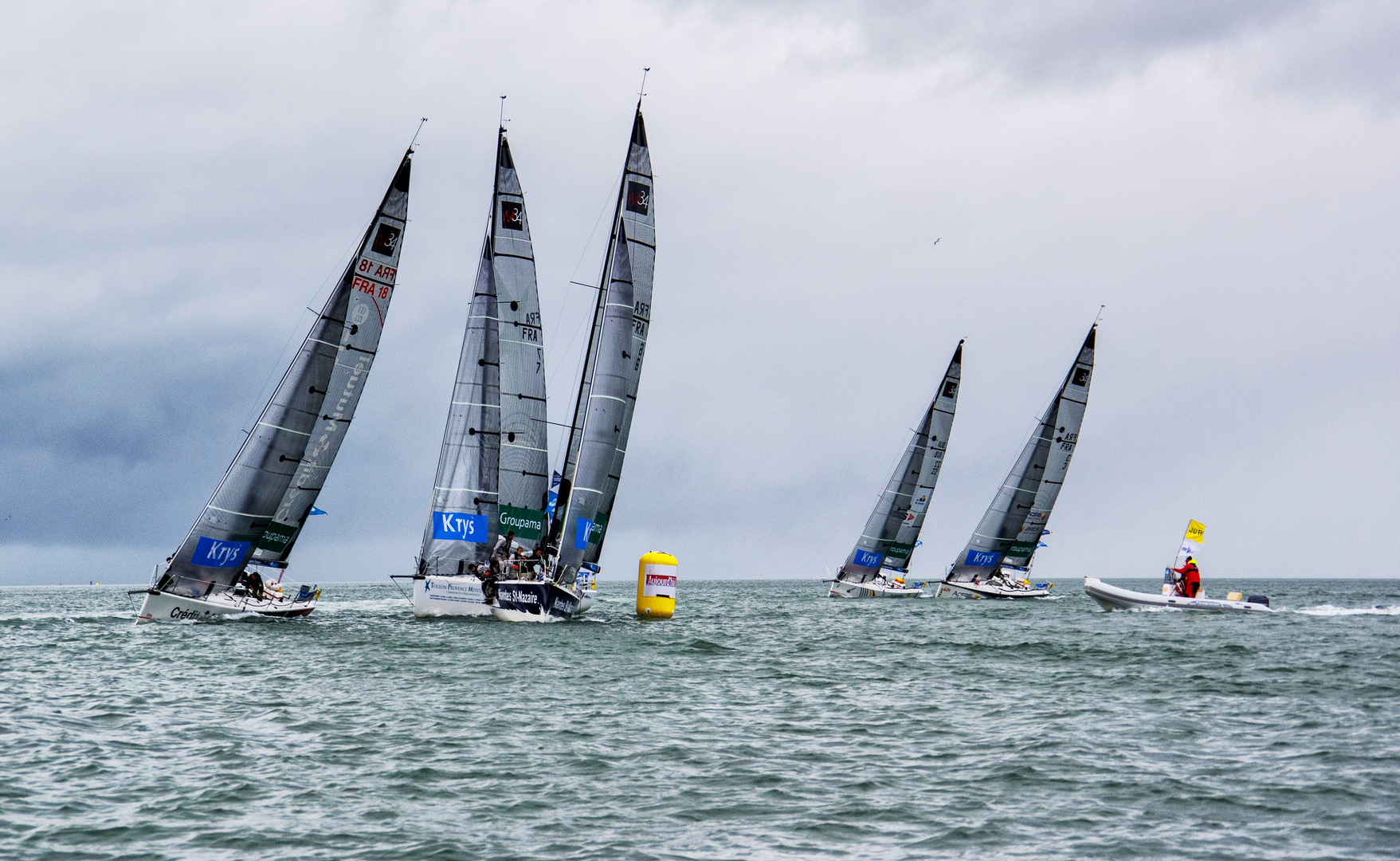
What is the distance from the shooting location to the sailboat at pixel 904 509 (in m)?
65.5

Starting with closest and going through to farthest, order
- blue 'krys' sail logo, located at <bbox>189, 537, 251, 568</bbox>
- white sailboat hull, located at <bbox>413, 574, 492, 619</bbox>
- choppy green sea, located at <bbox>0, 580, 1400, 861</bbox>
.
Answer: choppy green sea, located at <bbox>0, 580, 1400, 861</bbox> < blue 'krys' sail logo, located at <bbox>189, 537, 251, 568</bbox> < white sailboat hull, located at <bbox>413, 574, 492, 619</bbox>

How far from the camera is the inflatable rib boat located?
40.6 m

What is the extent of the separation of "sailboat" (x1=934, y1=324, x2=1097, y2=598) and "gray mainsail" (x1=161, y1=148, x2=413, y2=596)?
1483 inches

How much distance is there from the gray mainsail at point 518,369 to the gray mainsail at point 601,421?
3.42 feet

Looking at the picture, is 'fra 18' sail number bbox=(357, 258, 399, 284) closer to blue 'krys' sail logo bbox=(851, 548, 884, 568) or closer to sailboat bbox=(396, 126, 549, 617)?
sailboat bbox=(396, 126, 549, 617)

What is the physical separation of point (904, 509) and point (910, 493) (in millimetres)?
981

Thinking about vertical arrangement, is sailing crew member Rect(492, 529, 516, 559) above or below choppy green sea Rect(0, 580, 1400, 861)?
above

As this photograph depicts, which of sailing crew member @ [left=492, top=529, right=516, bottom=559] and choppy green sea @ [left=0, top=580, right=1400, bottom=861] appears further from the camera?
sailing crew member @ [left=492, top=529, right=516, bottom=559]

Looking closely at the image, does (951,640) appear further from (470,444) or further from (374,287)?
(374,287)

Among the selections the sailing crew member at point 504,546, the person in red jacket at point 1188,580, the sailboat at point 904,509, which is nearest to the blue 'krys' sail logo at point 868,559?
the sailboat at point 904,509

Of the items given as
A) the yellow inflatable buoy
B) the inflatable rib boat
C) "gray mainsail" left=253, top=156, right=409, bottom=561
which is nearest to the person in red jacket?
the inflatable rib boat

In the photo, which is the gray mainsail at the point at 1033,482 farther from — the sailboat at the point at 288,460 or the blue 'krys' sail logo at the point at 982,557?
the sailboat at the point at 288,460

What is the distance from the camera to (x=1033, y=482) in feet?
205

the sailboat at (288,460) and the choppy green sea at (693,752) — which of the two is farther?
the sailboat at (288,460)
